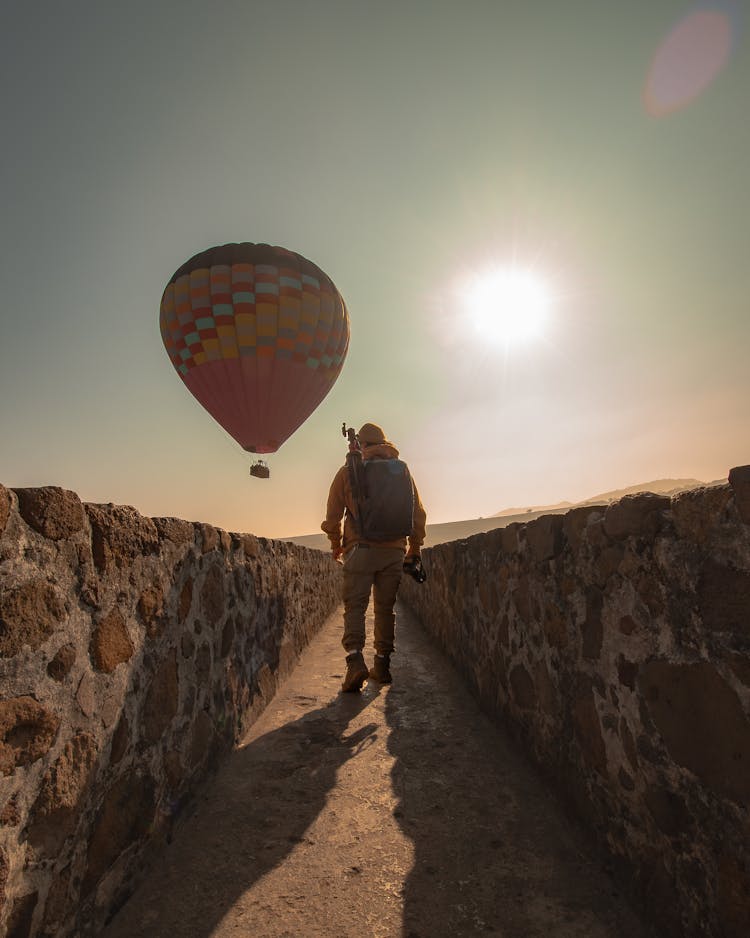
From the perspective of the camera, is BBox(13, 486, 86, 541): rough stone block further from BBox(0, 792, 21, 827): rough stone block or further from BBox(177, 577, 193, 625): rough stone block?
BBox(177, 577, 193, 625): rough stone block

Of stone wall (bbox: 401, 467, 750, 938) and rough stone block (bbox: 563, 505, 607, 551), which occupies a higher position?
rough stone block (bbox: 563, 505, 607, 551)

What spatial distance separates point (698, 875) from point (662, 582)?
24.5 inches

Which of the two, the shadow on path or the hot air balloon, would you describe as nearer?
the shadow on path

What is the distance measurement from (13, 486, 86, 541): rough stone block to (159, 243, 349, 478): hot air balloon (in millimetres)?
11021

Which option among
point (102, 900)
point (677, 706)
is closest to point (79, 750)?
point (102, 900)

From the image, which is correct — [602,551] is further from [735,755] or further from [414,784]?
[414,784]

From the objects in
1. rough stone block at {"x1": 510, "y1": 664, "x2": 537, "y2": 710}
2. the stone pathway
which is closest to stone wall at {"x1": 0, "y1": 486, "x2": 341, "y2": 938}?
the stone pathway

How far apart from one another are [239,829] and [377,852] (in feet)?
1.63

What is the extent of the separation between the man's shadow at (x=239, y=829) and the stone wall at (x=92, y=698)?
3.4 inches

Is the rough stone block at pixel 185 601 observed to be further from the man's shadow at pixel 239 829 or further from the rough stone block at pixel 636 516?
the rough stone block at pixel 636 516

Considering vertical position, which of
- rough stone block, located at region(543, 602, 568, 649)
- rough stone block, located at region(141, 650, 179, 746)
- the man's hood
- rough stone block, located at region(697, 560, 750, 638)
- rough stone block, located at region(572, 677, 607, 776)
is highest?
the man's hood

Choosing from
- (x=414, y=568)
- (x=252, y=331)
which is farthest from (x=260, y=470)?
(x=414, y=568)

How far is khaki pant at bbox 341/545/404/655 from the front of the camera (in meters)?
3.56

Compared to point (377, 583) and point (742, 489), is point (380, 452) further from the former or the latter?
point (742, 489)
